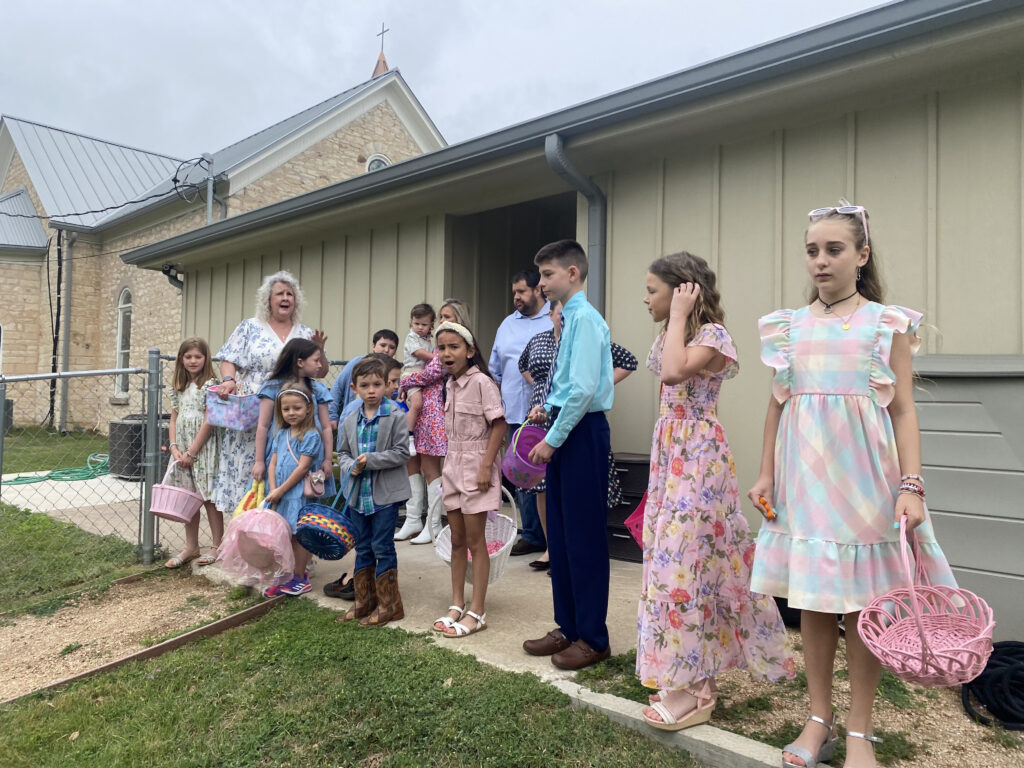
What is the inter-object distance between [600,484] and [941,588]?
3.95ft

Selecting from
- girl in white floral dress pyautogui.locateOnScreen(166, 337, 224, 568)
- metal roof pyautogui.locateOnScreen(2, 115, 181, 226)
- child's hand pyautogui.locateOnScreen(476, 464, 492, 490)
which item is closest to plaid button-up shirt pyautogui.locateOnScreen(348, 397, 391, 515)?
child's hand pyautogui.locateOnScreen(476, 464, 492, 490)

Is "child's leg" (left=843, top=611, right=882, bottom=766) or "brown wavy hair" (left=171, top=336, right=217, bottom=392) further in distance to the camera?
"brown wavy hair" (left=171, top=336, right=217, bottom=392)

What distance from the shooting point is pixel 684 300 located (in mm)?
2279

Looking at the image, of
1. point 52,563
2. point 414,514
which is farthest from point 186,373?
point 414,514

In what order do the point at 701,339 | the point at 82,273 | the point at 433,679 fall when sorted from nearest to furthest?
the point at 701,339 → the point at 433,679 → the point at 82,273

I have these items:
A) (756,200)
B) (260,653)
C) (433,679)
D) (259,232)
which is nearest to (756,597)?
(433,679)

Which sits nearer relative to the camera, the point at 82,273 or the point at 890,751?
the point at 890,751

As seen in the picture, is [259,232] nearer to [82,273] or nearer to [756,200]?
[756,200]

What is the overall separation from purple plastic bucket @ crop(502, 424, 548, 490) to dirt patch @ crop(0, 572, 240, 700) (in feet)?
5.90

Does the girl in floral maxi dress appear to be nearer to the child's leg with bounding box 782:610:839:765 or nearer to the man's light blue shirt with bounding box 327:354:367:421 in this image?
the child's leg with bounding box 782:610:839:765

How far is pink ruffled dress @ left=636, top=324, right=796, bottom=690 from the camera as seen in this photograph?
2.18m

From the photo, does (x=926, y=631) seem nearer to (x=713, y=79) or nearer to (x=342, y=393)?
(x=713, y=79)

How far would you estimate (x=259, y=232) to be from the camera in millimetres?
7172

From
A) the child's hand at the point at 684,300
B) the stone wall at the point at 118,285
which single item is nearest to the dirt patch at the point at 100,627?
the child's hand at the point at 684,300
